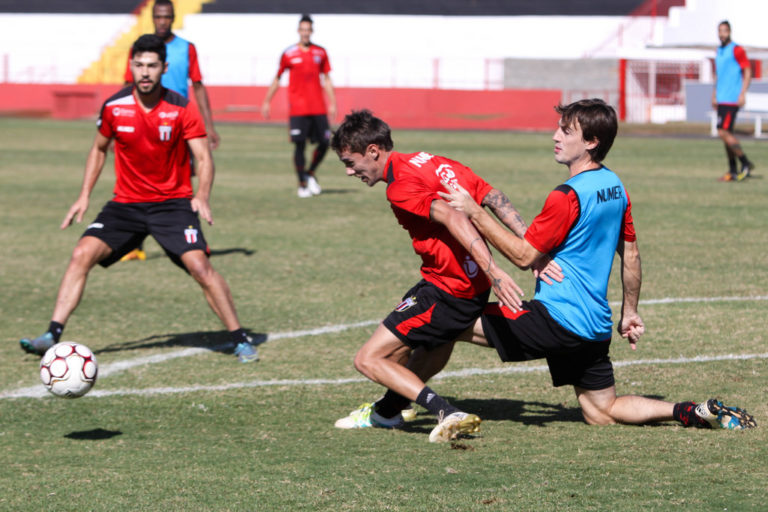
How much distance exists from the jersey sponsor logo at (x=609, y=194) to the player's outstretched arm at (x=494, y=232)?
392mm

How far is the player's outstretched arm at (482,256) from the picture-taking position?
4891 mm

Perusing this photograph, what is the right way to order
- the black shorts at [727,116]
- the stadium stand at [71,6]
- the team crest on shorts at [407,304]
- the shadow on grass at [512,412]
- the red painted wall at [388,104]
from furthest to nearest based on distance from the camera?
the stadium stand at [71,6], the red painted wall at [388,104], the black shorts at [727,116], the shadow on grass at [512,412], the team crest on shorts at [407,304]

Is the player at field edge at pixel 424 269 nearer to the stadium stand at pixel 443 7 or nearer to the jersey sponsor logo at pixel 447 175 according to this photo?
the jersey sponsor logo at pixel 447 175

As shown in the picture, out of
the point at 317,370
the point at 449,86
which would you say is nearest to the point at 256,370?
the point at 317,370

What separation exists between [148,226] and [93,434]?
221cm

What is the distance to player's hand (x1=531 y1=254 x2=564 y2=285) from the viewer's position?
5176 millimetres

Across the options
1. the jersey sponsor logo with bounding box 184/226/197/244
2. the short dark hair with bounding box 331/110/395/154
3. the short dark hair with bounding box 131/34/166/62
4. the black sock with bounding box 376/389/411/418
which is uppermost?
the short dark hair with bounding box 131/34/166/62

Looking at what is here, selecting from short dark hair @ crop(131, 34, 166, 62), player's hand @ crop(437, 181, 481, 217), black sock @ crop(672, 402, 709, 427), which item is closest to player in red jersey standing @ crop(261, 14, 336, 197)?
short dark hair @ crop(131, 34, 166, 62)

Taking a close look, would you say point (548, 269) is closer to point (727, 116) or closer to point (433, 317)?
point (433, 317)

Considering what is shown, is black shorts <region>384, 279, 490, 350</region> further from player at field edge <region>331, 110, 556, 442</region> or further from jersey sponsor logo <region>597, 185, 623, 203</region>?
jersey sponsor logo <region>597, 185, 623, 203</region>

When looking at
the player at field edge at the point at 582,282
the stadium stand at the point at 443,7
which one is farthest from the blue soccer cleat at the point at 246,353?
the stadium stand at the point at 443,7

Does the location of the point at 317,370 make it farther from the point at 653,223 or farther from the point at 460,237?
the point at 653,223

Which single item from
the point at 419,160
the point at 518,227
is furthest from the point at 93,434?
the point at 518,227

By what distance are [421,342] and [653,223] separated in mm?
8367
